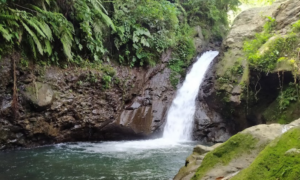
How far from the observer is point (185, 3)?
50.8 ft

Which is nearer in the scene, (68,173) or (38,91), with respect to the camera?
(68,173)

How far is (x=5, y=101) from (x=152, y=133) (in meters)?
5.24

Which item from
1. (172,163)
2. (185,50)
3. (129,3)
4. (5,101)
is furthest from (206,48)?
(5,101)

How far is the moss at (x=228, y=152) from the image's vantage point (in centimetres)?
331

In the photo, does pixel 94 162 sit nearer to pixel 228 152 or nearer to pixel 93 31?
pixel 228 152

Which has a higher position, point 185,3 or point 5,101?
point 185,3

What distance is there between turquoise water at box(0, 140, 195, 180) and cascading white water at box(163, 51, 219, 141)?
1.70m

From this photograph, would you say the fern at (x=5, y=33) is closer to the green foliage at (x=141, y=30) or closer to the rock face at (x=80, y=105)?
the rock face at (x=80, y=105)

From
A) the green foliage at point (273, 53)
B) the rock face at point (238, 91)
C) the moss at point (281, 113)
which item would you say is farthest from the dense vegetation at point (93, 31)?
the moss at point (281, 113)

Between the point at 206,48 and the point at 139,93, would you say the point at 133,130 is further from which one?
the point at 206,48

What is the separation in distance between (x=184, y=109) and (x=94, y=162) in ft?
18.2

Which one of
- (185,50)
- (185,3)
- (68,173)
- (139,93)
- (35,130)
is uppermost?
(185,3)

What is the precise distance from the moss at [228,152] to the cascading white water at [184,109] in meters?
6.26

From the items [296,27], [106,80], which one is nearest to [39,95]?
[106,80]
